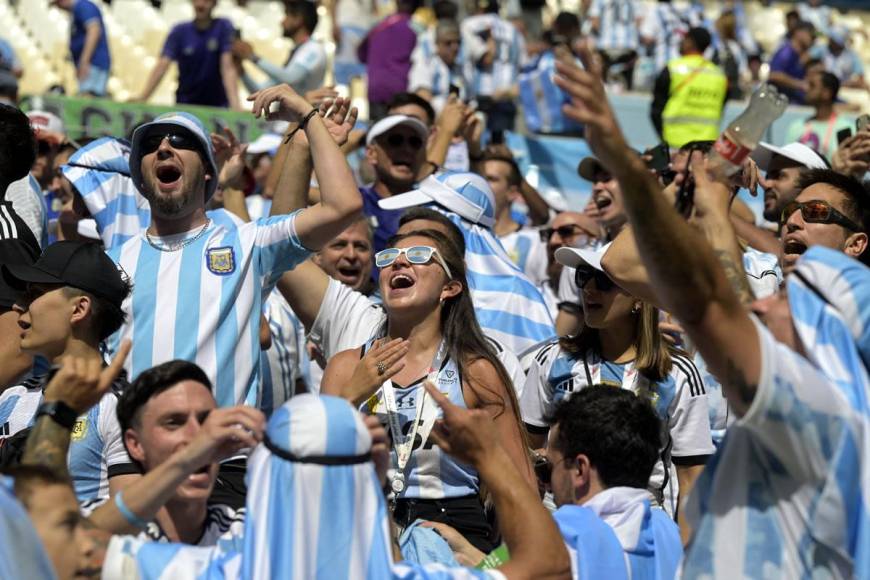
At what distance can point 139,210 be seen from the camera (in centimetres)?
666

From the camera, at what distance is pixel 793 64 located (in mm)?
16906

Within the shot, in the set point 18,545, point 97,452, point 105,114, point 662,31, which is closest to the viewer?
point 18,545

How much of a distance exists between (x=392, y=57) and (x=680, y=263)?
985 cm

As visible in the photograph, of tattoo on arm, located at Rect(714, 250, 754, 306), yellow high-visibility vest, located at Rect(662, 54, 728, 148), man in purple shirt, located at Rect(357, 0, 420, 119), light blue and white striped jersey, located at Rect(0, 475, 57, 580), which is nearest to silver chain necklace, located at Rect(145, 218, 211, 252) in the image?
light blue and white striped jersey, located at Rect(0, 475, 57, 580)

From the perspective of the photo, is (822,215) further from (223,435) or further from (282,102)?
(223,435)

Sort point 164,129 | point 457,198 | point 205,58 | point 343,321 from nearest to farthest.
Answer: point 164,129 < point 343,321 < point 457,198 < point 205,58

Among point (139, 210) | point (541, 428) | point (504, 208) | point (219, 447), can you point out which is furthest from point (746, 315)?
point (504, 208)

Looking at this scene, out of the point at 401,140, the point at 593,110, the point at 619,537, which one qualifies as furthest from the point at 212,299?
the point at 401,140

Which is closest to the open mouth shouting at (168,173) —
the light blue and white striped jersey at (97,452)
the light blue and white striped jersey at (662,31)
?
the light blue and white striped jersey at (97,452)

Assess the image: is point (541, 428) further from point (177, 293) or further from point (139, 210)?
point (139, 210)

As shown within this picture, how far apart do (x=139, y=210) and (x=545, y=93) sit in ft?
23.2

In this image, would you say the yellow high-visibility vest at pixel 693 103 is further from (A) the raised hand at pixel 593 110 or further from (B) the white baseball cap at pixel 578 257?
(A) the raised hand at pixel 593 110

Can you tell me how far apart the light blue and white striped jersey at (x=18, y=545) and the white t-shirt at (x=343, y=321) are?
2.63 meters

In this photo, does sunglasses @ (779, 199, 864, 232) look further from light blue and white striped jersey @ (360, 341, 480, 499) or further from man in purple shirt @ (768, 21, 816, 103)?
man in purple shirt @ (768, 21, 816, 103)
